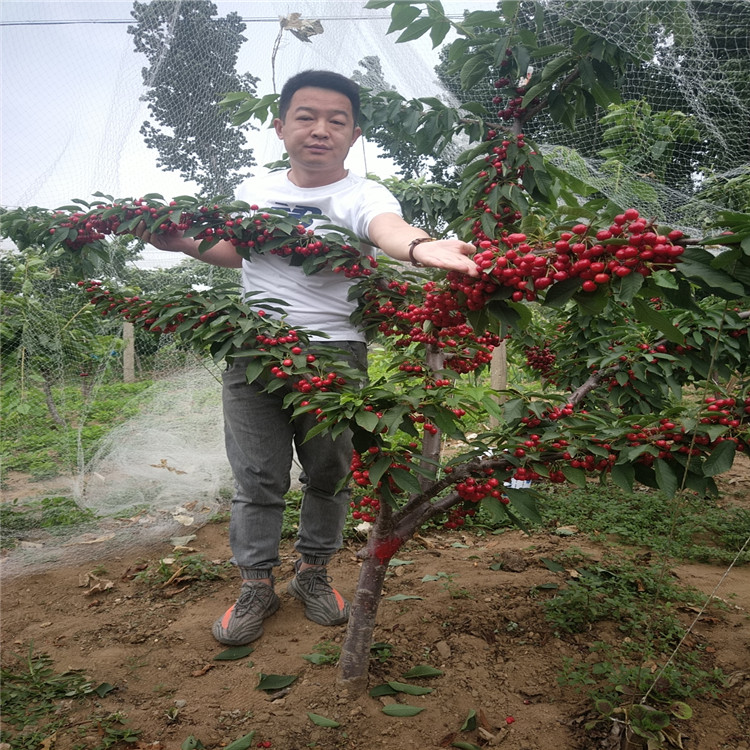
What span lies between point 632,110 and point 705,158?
20.5 inches

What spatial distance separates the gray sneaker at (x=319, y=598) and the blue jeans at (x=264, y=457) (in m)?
0.16

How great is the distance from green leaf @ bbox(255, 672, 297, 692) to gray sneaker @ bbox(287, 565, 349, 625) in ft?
0.99

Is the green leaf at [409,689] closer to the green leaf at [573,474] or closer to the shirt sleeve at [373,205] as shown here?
the green leaf at [573,474]

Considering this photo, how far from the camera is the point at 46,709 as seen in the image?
155cm

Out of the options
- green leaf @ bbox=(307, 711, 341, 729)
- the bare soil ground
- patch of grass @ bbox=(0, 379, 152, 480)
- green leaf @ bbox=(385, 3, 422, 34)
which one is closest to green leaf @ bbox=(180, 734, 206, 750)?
the bare soil ground

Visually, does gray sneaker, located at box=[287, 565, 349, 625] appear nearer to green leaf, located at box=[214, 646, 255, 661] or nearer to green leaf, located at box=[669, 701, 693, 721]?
green leaf, located at box=[214, 646, 255, 661]

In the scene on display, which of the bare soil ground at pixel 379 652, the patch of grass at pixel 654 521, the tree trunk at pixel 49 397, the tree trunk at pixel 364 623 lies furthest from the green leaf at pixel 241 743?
the tree trunk at pixel 49 397

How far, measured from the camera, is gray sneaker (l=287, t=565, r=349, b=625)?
1959 mm

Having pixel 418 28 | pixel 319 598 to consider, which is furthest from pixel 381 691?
pixel 418 28

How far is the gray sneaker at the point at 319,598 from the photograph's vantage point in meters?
1.96

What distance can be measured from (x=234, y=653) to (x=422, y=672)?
1.86 feet

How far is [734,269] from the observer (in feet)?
2.87

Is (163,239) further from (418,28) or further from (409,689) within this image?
(409,689)

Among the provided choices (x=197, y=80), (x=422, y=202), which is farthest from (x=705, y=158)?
(x=197, y=80)
